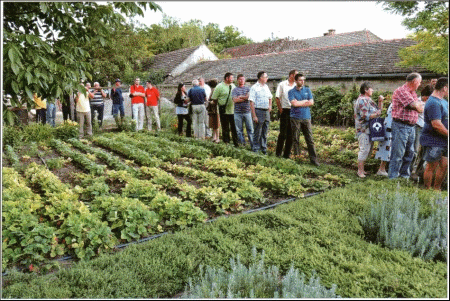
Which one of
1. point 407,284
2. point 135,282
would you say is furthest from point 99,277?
point 407,284

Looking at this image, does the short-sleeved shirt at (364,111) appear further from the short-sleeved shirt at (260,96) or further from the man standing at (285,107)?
the short-sleeved shirt at (260,96)

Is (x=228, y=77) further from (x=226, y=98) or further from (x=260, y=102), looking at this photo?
(x=260, y=102)

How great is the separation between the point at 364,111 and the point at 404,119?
1.03 metres

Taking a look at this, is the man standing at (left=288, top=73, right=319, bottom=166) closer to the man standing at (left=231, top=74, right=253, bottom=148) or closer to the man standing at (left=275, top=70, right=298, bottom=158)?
the man standing at (left=275, top=70, right=298, bottom=158)

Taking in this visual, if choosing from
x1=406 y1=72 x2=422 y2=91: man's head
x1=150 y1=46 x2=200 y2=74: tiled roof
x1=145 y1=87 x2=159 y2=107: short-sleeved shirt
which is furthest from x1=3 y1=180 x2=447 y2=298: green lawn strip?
x1=150 y1=46 x2=200 y2=74: tiled roof

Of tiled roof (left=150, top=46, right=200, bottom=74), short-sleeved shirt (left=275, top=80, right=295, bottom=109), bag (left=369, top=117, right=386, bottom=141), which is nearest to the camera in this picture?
bag (left=369, top=117, right=386, bottom=141)

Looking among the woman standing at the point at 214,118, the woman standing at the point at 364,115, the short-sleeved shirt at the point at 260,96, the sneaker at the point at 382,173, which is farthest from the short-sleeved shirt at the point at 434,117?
the woman standing at the point at 214,118

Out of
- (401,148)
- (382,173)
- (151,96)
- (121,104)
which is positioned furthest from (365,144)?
(121,104)

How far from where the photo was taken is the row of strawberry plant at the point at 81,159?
7.46 metres

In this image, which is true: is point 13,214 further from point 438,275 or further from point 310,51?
point 310,51

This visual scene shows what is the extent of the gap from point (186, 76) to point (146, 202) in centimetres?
2467

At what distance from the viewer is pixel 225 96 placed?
34.4 feet

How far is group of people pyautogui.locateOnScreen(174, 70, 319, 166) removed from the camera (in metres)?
8.44

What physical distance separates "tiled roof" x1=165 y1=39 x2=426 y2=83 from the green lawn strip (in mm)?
13505
